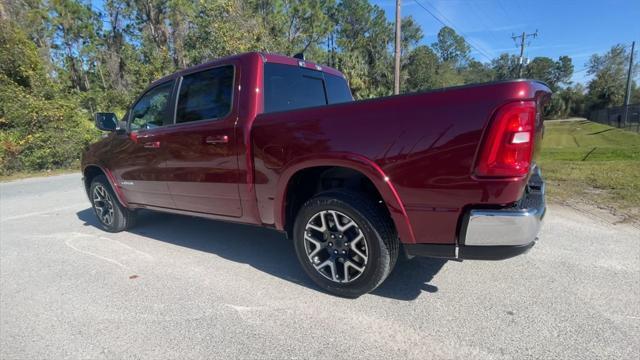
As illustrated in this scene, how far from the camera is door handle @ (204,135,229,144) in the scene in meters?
2.96

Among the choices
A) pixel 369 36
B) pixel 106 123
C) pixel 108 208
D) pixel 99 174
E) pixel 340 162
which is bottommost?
pixel 108 208

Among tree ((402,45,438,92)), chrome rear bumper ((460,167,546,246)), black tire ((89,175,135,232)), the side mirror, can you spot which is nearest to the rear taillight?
chrome rear bumper ((460,167,546,246))

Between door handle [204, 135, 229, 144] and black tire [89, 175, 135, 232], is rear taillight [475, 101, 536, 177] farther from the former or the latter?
black tire [89, 175, 135, 232]

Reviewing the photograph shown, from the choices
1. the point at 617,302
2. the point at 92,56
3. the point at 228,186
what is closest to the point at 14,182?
the point at 228,186

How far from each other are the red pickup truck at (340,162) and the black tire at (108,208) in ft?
2.35

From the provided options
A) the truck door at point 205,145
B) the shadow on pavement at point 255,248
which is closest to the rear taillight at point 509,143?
the shadow on pavement at point 255,248

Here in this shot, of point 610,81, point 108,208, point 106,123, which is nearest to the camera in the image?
point 106,123

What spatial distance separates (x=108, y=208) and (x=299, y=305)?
3559 mm

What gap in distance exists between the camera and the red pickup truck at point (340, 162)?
191 cm

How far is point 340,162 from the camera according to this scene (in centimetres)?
236

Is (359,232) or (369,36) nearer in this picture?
(359,232)

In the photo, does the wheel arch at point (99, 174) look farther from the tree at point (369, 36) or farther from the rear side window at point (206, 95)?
the tree at point (369, 36)

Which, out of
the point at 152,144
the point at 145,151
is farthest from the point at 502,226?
→ the point at 145,151

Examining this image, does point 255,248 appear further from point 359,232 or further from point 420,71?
point 420,71
